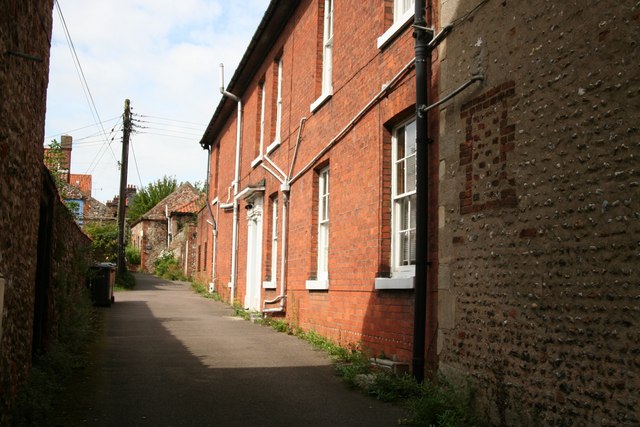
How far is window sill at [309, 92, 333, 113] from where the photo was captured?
11945 millimetres

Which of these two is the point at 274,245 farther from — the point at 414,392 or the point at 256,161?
the point at 414,392

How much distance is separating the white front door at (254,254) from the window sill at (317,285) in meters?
4.85

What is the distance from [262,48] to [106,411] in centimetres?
1195

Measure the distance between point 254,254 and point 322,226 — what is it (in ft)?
19.5

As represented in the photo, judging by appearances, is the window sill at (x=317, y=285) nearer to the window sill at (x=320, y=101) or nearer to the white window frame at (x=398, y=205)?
the white window frame at (x=398, y=205)

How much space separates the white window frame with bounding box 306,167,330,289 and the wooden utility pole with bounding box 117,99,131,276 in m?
20.0

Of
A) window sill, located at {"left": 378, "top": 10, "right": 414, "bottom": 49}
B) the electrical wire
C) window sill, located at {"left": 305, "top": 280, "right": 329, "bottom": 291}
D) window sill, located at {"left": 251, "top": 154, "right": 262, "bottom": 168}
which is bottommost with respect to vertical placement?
window sill, located at {"left": 305, "top": 280, "right": 329, "bottom": 291}

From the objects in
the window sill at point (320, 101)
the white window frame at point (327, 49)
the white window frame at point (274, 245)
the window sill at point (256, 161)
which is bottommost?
the white window frame at point (274, 245)

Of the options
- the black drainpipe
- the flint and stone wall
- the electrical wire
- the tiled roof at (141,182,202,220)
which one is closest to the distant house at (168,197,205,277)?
the tiled roof at (141,182,202,220)

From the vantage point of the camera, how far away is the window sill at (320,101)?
11.9m

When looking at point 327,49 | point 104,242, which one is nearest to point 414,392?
point 327,49

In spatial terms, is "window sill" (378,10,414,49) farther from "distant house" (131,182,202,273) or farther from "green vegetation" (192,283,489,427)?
"distant house" (131,182,202,273)

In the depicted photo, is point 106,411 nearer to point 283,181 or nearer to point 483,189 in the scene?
point 483,189

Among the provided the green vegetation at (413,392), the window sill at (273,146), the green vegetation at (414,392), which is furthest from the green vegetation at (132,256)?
the green vegetation at (414,392)
